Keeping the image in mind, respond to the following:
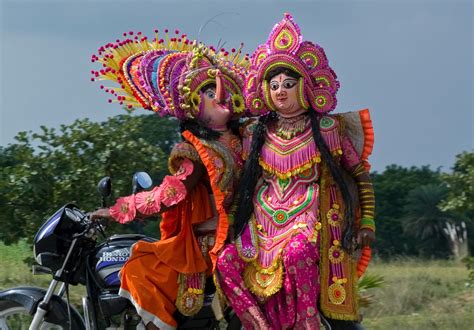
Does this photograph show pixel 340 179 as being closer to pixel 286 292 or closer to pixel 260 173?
pixel 260 173

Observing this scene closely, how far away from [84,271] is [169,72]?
49.4 inches

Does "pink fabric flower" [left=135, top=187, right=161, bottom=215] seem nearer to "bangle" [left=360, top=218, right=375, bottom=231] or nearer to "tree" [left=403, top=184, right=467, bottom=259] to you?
"bangle" [left=360, top=218, right=375, bottom=231]

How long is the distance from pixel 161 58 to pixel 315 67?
0.96 meters

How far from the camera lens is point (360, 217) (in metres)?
5.59

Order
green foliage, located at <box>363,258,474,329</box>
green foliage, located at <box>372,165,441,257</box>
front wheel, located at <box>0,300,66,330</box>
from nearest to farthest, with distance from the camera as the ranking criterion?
front wheel, located at <box>0,300,66,330</box>, green foliage, located at <box>363,258,474,329</box>, green foliage, located at <box>372,165,441,257</box>

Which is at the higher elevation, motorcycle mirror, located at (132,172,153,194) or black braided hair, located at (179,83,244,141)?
black braided hair, located at (179,83,244,141)

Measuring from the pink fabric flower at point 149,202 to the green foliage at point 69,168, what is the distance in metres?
2.55

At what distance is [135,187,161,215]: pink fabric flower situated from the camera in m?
5.73

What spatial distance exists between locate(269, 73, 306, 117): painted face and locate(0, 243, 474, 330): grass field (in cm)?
314

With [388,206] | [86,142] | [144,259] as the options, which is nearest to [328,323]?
[144,259]

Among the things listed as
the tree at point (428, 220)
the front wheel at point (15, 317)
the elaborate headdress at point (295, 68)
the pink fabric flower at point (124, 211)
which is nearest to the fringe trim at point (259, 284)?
the pink fabric flower at point (124, 211)

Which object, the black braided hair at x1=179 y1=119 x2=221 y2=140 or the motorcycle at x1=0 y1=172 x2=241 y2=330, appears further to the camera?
the motorcycle at x1=0 y1=172 x2=241 y2=330

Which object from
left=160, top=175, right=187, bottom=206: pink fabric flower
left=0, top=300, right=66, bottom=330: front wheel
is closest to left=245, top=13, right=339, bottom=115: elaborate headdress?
left=160, top=175, right=187, bottom=206: pink fabric flower

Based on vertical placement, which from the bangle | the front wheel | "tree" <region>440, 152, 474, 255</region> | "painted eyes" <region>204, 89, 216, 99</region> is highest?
"tree" <region>440, 152, 474, 255</region>
